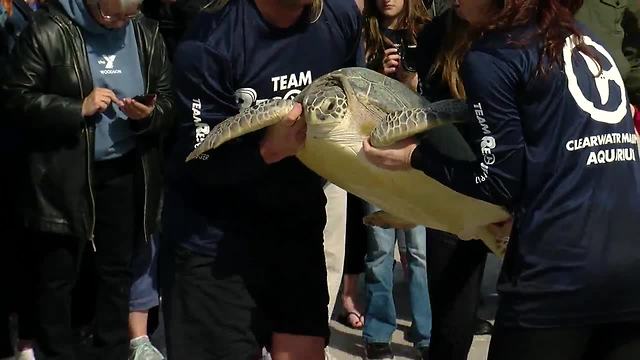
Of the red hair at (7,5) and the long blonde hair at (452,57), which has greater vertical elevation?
the long blonde hair at (452,57)

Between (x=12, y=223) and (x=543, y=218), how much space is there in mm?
2421

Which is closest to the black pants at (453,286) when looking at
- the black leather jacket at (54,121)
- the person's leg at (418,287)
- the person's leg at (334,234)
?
the person's leg at (334,234)

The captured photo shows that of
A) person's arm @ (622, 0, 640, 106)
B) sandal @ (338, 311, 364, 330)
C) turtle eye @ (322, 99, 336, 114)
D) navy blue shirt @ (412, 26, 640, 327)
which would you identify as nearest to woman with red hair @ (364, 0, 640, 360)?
navy blue shirt @ (412, 26, 640, 327)

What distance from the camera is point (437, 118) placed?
7.22ft

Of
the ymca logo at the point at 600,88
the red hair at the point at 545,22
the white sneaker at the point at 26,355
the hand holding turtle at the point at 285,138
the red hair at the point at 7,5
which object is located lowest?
the white sneaker at the point at 26,355

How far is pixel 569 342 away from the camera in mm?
2021

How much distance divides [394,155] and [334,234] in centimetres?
177

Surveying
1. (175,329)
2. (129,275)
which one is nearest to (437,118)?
(175,329)

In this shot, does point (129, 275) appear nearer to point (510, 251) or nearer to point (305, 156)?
point (305, 156)

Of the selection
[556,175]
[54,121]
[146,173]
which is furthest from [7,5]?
[556,175]

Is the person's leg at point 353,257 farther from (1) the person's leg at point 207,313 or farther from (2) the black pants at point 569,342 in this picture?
(2) the black pants at point 569,342

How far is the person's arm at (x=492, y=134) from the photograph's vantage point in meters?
1.94

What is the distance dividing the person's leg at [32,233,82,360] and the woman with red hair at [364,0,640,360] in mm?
2035

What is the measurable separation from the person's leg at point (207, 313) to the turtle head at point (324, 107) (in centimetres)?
51
